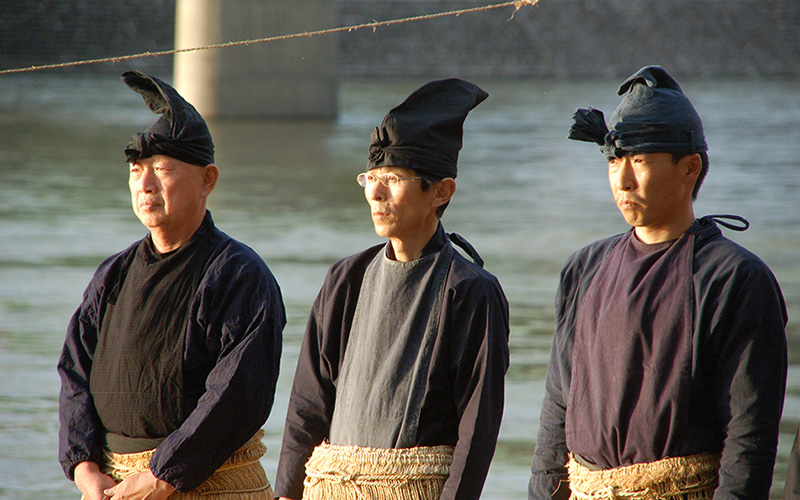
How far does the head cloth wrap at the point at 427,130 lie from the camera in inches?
109

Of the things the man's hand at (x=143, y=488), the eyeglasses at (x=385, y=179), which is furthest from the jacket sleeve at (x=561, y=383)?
the man's hand at (x=143, y=488)

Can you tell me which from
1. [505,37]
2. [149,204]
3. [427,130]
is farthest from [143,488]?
[505,37]

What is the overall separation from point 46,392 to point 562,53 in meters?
31.8

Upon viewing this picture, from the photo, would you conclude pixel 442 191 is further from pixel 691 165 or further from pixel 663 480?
pixel 663 480

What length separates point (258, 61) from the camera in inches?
824

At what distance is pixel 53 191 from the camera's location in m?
12.8

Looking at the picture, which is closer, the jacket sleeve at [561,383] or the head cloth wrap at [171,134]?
the jacket sleeve at [561,383]

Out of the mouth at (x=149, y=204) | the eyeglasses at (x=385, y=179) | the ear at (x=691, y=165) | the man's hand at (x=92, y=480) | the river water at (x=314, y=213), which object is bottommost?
the river water at (x=314, y=213)

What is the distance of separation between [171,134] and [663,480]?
1470 mm

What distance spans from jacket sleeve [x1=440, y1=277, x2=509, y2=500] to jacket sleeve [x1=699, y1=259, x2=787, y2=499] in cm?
48

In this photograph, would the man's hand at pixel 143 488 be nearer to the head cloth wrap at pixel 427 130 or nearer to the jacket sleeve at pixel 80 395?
the jacket sleeve at pixel 80 395

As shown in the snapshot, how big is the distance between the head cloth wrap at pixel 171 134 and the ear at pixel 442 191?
634mm

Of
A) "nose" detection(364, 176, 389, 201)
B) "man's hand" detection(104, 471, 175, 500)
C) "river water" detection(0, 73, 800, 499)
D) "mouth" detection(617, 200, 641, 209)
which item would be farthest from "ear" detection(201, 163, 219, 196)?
"river water" detection(0, 73, 800, 499)

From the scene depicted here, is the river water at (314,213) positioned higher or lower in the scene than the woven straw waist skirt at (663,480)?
lower
